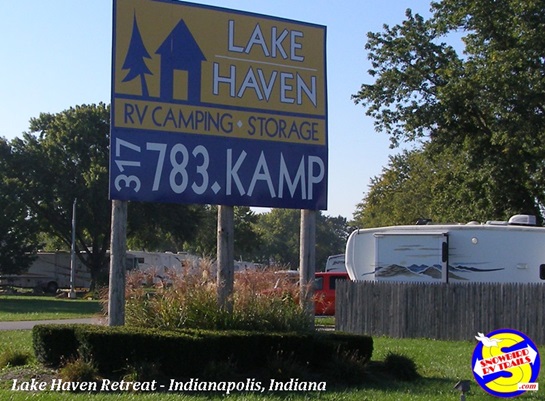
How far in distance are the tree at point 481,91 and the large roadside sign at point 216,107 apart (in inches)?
585

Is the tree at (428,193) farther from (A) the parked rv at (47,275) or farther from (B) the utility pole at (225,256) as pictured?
(A) the parked rv at (47,275)

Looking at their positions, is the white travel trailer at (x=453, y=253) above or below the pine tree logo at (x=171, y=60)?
below

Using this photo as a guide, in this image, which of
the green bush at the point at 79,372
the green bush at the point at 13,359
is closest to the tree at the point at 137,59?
the green bush at the point at 79,372

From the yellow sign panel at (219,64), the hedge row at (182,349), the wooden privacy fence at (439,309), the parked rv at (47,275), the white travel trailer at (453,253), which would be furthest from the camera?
the parked rv at (47,275)

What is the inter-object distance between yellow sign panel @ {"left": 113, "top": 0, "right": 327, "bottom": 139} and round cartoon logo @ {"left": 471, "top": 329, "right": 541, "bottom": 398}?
21.9 ft

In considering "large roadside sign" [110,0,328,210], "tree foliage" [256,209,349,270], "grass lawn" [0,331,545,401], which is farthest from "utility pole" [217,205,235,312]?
"tree foliage" [256,209,349,270]

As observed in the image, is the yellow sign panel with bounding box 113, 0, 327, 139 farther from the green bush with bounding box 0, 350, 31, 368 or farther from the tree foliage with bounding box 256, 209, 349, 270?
the tree foliage with bounding box 256, 209, 349, 270

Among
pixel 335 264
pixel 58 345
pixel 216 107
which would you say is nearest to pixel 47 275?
pixel 335 264

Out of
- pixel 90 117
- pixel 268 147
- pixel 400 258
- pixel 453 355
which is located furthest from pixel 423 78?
pixel 90 117

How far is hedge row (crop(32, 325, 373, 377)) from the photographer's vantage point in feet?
36.2

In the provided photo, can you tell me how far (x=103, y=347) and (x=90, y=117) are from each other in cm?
4591

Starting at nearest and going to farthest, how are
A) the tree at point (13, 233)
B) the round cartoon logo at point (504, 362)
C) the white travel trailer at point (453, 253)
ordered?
the round cartoon logo at point (504, 362) → the white travel trailer at point (453, 253) → the tree at point (13, 233)

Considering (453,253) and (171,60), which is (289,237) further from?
(171,60)

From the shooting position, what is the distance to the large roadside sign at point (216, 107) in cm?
1265
